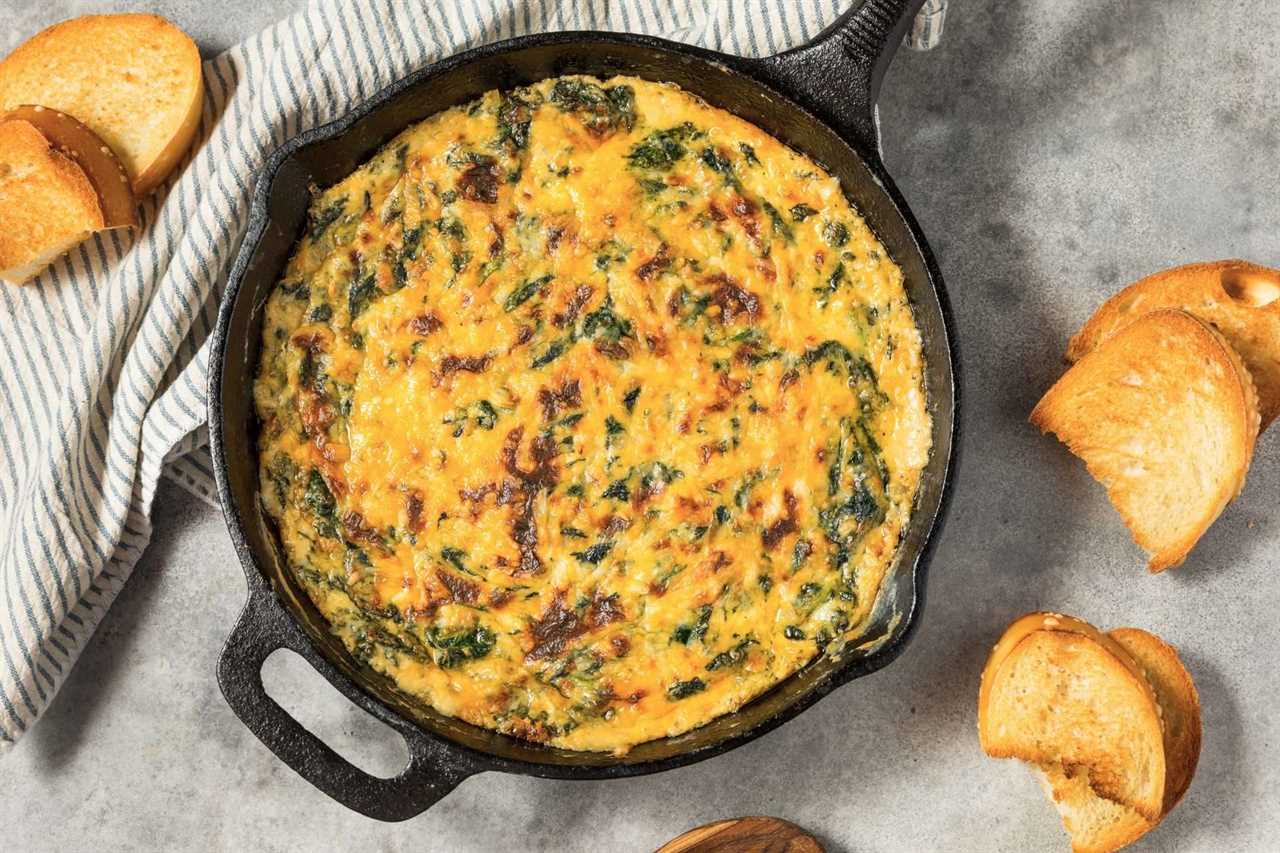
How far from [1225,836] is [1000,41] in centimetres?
234

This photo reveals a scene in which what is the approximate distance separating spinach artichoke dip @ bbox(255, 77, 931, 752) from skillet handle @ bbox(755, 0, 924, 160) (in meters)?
0.17

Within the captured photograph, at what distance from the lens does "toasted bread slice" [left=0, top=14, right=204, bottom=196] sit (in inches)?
129

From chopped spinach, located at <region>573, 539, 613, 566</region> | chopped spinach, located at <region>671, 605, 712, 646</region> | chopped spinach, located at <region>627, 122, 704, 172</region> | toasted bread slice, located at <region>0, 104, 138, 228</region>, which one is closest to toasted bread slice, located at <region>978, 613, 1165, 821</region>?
chopped spinach, located at <region>671, 605, 712, 646</region>

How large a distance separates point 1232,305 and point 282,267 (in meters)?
2.45

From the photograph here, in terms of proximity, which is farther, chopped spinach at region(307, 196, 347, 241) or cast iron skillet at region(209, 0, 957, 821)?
chopped spinach at region(307, 196, 347, 241)

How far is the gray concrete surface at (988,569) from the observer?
343 centimetres

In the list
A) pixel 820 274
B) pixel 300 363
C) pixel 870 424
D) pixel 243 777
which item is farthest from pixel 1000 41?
pixel 243 777

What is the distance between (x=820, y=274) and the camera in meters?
3.00

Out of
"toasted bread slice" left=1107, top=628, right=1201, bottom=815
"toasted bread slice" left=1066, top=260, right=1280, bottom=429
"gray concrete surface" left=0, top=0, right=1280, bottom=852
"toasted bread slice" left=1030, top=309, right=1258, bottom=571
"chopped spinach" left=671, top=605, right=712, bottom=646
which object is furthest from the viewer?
"gray concrete surface" left=0, top=0, right=1280, bottom=852

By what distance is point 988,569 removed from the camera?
11.3 feet

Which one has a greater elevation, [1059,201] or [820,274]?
[820,274]

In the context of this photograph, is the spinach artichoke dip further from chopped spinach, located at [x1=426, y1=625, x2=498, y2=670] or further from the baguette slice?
the baguette slice

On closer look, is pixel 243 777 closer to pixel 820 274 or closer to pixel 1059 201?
pixel 820 274

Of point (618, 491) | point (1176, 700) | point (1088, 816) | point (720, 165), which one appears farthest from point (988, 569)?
point (720, 165)
